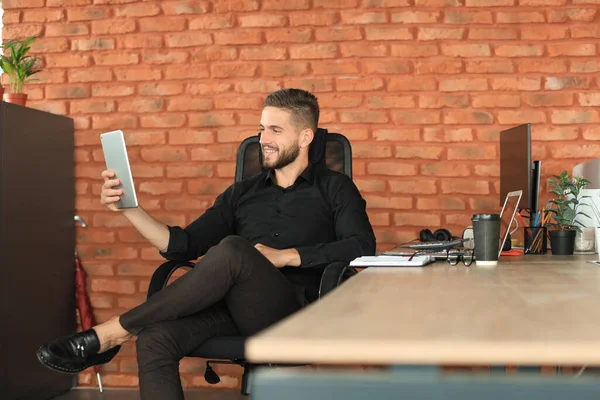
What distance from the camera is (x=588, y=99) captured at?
131 inches

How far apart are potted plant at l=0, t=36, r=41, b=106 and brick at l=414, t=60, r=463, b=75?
69.9 inches

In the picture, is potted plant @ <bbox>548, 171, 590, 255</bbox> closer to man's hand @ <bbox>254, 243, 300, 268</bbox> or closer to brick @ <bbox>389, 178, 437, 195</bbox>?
man's hand @ <bbox>254, 243, 300, 268</bbox>

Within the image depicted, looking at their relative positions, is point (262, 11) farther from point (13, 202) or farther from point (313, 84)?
point (13, 202)

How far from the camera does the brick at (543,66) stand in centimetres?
333

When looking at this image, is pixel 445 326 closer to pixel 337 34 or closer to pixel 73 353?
pixel 73 353

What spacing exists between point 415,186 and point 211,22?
125 centimetres

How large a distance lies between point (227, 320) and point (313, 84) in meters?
1.65

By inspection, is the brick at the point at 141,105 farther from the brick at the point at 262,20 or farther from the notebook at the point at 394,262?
the notebook at the point at 394,262

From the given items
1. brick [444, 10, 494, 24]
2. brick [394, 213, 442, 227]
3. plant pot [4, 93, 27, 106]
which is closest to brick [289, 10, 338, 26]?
brick [444, 10, 494, 24]

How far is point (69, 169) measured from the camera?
141 inches

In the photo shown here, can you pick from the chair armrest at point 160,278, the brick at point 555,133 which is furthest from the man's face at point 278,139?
the brick at point 555,133

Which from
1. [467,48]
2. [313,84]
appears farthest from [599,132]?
[313,84]

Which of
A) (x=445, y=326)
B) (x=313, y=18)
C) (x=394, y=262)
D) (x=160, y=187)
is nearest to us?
(x=445, y=326)

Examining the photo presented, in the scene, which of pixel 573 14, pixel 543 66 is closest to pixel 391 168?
pixel 543 66
